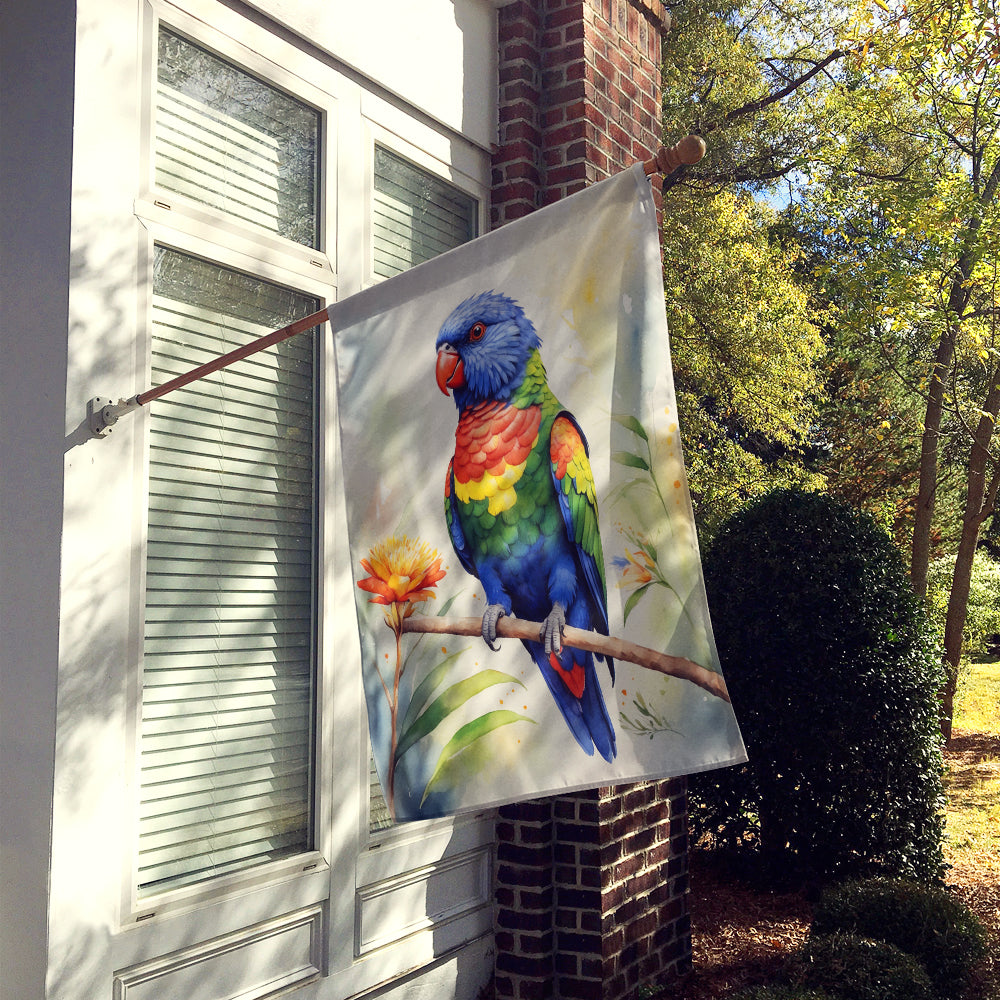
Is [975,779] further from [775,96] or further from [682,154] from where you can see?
[682,154]

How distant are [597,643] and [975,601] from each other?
47.7ft

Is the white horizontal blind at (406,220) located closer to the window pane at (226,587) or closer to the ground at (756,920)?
the window pane at (226,587)

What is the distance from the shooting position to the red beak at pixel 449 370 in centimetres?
243

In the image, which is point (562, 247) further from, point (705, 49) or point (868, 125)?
point (705, 49)

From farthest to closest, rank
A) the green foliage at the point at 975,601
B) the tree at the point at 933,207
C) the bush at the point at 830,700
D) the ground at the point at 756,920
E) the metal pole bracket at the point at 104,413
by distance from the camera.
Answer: the green foliage at the point at 975,601 → the tree at the point at 933,207 → the bush at the point at 830,700 → the ground at the point at 756,920 → the metal pole bracket at the point at 104,413

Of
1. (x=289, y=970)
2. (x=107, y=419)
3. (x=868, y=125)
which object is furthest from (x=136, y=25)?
(x=868, y=125)

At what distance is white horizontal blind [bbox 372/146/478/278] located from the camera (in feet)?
12.9

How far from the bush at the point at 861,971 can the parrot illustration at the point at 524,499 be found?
2339 millimetres

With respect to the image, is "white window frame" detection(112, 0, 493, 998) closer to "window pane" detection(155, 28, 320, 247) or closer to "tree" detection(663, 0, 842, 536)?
"window pane" detection(155, 28, 320, 247)

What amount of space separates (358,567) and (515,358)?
25.4 inches

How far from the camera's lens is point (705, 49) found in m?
11.7

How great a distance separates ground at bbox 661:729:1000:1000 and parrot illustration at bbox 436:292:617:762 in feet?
9.34

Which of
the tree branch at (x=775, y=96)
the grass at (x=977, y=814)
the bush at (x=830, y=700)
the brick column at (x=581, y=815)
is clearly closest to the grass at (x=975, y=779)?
the grass at (x=977, y=814)

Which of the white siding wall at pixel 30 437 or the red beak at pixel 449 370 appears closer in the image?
the red beak at pixel 449 370
